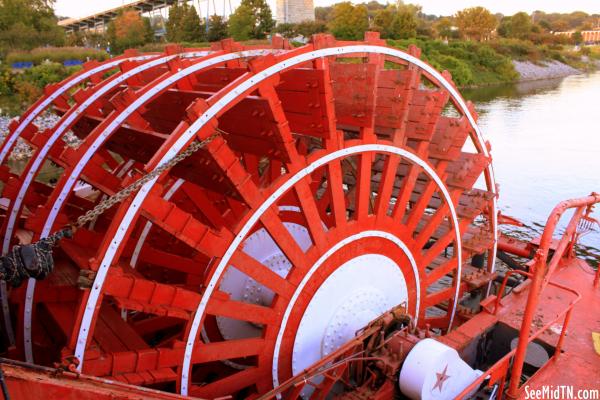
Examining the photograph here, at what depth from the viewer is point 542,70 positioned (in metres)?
41.2

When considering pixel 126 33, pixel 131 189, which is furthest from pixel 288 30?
pixel 131 189

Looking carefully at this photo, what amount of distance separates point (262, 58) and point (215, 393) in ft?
7.82

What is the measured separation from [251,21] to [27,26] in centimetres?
1507

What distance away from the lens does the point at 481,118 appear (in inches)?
850

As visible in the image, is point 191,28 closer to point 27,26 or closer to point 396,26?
point 27,26

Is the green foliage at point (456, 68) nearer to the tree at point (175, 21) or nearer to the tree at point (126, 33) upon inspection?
the tree at point (175, 21)

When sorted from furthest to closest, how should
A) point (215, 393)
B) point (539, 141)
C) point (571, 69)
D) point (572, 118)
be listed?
1. point (571, 69)
2. point (572, 118)
3. point (539, 141)
4. point (215, 393)

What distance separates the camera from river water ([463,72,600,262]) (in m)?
12.3

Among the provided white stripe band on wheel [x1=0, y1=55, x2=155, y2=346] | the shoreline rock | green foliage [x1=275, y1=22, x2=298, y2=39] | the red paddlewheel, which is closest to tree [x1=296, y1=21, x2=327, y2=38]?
green foliage [x1=275, y1=22, x2=298, y2=39]

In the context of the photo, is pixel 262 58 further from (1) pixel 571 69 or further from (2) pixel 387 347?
(1) pixel 571 69

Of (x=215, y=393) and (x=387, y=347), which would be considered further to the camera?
(x=387, y=347)

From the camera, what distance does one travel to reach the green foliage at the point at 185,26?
39469mm

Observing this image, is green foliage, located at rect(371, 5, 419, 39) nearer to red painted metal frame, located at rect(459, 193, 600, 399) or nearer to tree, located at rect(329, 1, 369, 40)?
tree, located at rect(329, 1, 369, 40)

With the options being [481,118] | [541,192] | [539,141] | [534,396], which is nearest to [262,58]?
[534,396]
